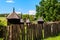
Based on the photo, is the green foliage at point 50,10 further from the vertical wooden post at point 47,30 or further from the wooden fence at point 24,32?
the wooden fence at point 24,32

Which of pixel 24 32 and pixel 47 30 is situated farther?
pixel 47 30

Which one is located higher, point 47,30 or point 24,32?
point 24,32

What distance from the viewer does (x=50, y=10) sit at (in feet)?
241

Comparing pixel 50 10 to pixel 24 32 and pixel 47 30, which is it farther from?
pixel 24 32

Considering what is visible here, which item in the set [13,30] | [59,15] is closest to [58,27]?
[13,30]

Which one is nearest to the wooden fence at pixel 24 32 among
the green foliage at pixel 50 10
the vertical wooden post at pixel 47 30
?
the vertical wooden post at pixel 47 30

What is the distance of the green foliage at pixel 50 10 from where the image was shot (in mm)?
72688

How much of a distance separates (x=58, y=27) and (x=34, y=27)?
8.90m

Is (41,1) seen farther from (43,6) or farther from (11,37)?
(11,37)

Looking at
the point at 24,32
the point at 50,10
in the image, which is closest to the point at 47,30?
the point at 24,32

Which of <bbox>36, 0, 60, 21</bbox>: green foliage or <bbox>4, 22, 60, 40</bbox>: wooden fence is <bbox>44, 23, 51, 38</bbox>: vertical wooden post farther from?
<bbox>36, 0, 60, 21</bbox>: green foliage

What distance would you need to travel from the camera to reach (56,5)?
72562 millimetres

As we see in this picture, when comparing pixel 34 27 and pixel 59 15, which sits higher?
pixel 34 27

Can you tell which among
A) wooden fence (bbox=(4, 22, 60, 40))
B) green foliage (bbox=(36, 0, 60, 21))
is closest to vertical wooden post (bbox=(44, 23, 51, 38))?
wooden fence (bbox=(4, 22, 60, 40))
